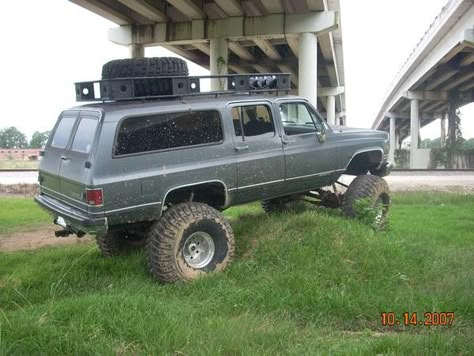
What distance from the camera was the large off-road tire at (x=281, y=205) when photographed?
834 centimetres

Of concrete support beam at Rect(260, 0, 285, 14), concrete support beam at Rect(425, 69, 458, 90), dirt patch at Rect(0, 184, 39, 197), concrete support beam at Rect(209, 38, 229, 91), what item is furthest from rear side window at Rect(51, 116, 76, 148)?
concrete support beam at Rect(425, 69, 458, 90)

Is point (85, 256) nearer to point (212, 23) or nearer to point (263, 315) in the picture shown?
point (263, 315)

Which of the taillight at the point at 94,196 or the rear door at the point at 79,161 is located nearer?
the taillight at the point at 94,196

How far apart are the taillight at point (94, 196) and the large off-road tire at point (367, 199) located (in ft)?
13.3

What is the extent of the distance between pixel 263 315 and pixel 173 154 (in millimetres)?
2127

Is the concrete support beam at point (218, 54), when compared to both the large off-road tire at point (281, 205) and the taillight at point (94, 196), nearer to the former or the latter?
the large off-road tire at point (281, 205)

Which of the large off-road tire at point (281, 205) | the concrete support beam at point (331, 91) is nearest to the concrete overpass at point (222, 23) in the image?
the large off-road tire at point (281, 205)

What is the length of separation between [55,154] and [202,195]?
1.89 meters

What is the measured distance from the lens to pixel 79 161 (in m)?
5.73

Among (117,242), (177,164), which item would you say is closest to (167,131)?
(177,164)

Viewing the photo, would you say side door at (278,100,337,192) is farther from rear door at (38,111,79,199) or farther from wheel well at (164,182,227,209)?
rear door at (38,111,79,199)

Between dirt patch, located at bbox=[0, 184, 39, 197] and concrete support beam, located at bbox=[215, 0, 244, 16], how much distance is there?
9.04 m

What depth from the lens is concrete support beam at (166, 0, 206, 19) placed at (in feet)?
59.9
